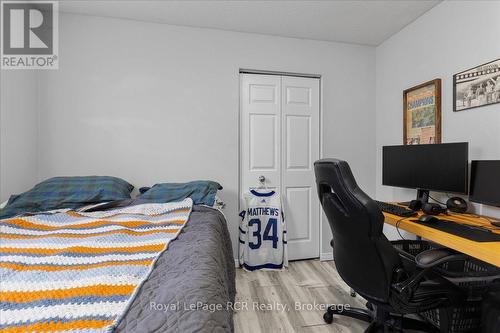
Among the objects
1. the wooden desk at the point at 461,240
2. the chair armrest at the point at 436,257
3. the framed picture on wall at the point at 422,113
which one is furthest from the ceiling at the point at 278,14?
the chair armrest at the point at 436,257

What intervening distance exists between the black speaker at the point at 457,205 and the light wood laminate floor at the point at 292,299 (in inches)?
40.6

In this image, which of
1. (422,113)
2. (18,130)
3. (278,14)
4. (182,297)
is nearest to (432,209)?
(422,113)

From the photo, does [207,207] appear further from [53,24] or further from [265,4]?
[53,24]

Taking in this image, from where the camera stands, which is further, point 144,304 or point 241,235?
point 241,235

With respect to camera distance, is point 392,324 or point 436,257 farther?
point 392,324

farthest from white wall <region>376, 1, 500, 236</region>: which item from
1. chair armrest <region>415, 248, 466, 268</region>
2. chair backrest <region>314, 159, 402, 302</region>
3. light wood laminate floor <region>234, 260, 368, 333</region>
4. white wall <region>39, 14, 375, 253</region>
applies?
chair backrest <region>314, 159, 402, 302</region>

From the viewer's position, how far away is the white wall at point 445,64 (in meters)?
1.85

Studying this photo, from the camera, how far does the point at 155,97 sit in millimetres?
2615

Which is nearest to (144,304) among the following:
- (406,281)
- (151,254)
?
(151,254)

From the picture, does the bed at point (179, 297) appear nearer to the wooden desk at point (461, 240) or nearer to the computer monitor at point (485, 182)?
the wooden desk at point (461, 240)

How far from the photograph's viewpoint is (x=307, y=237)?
301 centimetres

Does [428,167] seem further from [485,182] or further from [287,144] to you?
[287,144]

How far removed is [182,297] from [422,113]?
8.82 ft

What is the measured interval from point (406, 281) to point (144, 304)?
1243 millimetres
